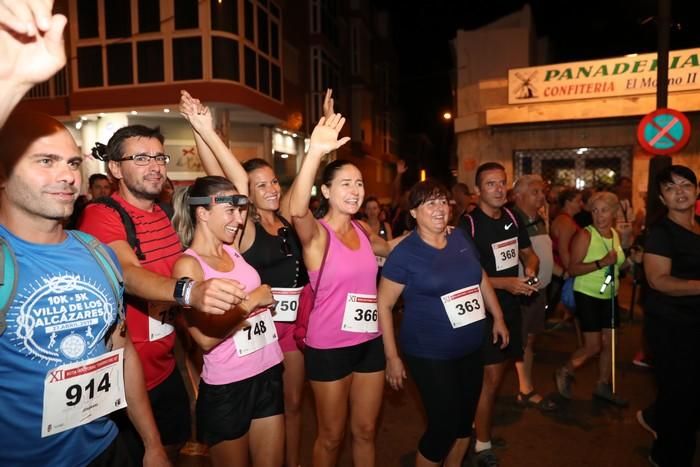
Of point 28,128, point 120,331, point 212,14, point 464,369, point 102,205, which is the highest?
point 212,14

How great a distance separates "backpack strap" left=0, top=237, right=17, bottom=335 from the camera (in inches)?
67.3

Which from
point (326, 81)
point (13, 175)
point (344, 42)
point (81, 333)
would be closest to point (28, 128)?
point (13, 175)

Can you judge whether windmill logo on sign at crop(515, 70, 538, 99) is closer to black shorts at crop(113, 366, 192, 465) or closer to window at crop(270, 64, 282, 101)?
window at crop(270, 64, 282, 101)

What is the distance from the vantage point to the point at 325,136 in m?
3.07

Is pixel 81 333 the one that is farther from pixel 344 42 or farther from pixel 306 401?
pixel 344 42

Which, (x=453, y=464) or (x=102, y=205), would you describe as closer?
(x=102, y=205)

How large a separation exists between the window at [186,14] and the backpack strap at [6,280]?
48.0 feet

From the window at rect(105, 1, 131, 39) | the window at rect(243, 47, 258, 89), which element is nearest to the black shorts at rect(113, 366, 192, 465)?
the window at rect(243, 47, 258, 89)

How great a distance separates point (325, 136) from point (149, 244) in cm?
122

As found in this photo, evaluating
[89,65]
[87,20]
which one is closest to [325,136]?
[89,65]

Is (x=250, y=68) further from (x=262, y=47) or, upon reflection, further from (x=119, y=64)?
(x=119, y=64)

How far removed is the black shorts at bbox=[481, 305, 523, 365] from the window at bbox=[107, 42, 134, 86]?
14.5m

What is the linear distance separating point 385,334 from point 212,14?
552 inches

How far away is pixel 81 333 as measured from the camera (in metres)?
1.93
